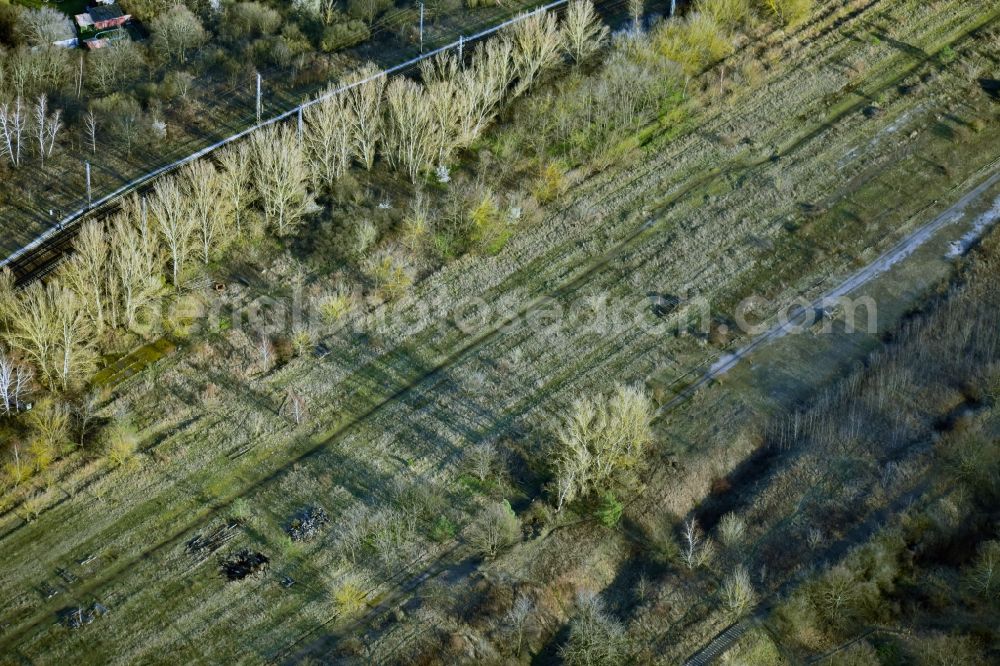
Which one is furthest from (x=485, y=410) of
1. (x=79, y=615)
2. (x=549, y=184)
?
(x=79, y=615)

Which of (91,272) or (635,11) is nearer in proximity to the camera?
(91,272)

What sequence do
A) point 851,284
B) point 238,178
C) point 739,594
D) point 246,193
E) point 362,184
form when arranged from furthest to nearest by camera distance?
point 362,184
point 851,284
point 246,193
point 238,178
point 739,594

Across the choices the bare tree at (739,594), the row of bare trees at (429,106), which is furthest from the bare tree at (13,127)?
the bare tree at (739,594)

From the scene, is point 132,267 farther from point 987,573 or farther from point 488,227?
point 987,573

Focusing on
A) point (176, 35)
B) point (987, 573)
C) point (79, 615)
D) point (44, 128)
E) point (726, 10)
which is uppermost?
point (726, 10)

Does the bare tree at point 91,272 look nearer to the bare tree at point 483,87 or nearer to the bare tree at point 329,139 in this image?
the bare tree at point 329,139
